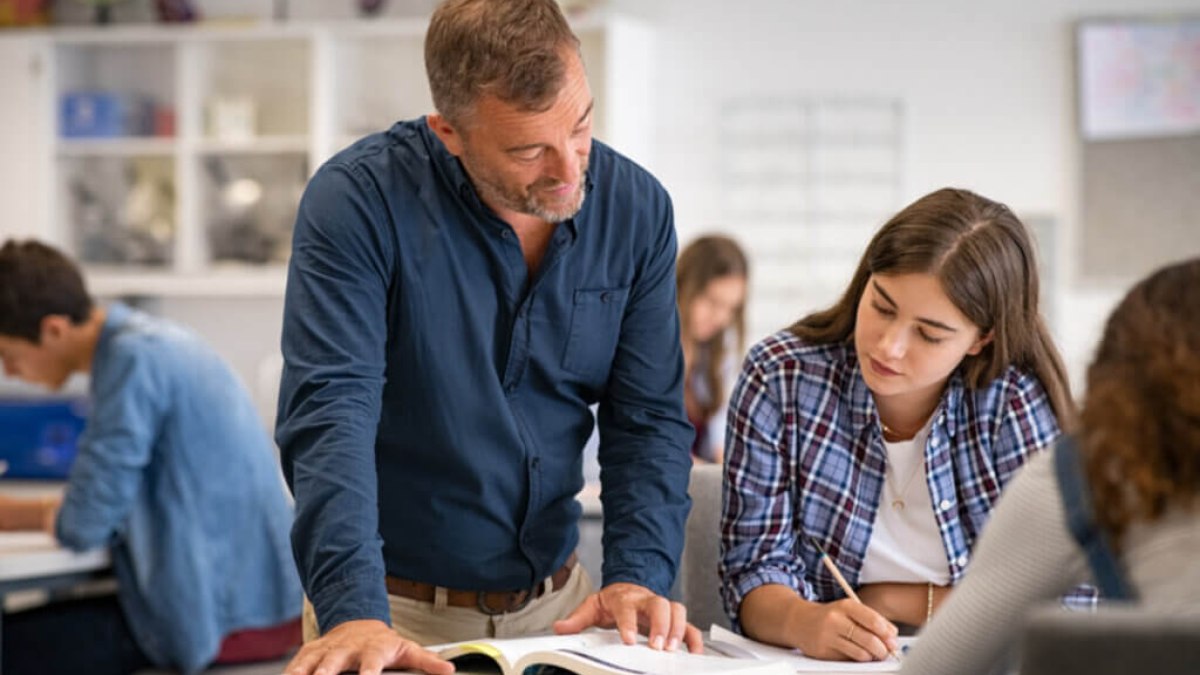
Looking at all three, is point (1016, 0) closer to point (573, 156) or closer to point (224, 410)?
point (224, 410)

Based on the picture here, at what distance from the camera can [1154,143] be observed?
491cm

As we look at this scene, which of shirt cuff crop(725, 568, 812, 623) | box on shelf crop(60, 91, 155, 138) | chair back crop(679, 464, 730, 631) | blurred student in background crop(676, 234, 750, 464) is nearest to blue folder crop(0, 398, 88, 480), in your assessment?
box on shelf crop(60, 91, 155, 138)

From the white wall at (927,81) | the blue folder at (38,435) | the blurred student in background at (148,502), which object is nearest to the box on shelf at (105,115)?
the blue folder at (38,435)

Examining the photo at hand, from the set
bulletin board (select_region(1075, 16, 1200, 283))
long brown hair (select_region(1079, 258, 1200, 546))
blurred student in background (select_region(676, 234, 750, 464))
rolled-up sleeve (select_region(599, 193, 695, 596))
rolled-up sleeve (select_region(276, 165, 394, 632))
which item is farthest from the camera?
bulletin board (select_region(1075, 16, 1200, 283))

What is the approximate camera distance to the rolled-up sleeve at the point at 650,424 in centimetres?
174

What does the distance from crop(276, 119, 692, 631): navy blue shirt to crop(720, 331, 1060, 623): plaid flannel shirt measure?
0.29ft

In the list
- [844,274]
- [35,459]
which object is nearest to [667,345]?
[35,459]

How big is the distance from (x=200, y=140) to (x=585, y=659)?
4.43m

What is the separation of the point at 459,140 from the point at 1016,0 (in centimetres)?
381

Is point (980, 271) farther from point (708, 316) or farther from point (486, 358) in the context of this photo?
point (708, 316)

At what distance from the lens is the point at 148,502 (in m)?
2.92

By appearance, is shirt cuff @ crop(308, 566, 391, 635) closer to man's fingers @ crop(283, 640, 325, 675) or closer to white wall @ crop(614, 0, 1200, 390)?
man's fingers @ crop(283, 640, 325, 675)

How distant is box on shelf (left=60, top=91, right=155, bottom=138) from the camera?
5539 millimetres

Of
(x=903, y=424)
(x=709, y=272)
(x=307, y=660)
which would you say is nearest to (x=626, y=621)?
(x=307, y=660)
